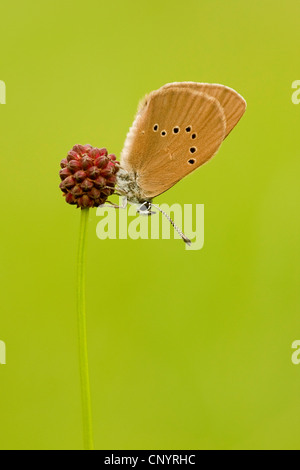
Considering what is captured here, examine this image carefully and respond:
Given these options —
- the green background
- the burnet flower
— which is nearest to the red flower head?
the burnet flower

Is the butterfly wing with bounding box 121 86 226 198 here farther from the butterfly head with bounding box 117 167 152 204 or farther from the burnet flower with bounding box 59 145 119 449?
the burnet flower with bounding box 59 145 119 449

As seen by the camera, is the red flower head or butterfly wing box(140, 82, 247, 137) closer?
the red flower head

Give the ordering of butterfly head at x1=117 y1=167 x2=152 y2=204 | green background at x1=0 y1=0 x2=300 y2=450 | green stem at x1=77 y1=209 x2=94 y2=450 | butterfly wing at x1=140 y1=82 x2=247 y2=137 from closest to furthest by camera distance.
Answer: green stem at x1=77 y1=209 x2=94 y2=450 → butterfly wing at x1=140 y1=82 x2=247 y2=137 → butterfly head at x1=117 y1=167 x2=152 y2=204 → green background at x1=0 y1=0 x2=300 y2=450

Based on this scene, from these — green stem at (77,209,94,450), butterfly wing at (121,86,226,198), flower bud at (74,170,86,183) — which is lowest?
green stem at (77,209,94,450)

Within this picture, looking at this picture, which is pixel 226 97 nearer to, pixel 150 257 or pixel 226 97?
pixel 226 97

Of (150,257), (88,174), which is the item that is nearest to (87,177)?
(88,174)

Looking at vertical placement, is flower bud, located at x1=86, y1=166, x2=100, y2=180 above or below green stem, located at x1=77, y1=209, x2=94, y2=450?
above

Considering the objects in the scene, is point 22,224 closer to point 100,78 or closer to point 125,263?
point 125,263
